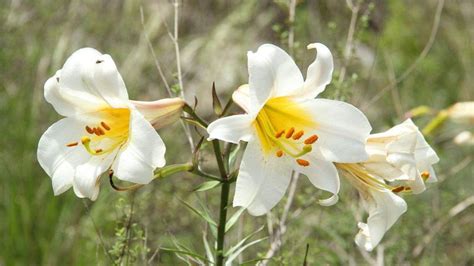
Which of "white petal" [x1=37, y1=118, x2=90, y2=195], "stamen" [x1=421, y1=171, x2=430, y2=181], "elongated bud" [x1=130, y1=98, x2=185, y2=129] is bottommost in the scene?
"stamen" [x1=421, y1=171, x2=430, y2=181]

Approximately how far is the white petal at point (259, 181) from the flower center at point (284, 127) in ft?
0.08

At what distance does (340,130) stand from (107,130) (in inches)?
17.7

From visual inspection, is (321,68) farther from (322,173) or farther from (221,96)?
(221,96)

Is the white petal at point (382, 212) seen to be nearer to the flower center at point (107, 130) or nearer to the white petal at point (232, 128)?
the white petal at point (232, 128)

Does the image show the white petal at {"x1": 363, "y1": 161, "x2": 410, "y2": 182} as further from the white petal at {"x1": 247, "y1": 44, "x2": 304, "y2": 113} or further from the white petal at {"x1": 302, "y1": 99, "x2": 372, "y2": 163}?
the white petal at {"x1": 247, "y1": 44, "x2": 304, "y2": 113}

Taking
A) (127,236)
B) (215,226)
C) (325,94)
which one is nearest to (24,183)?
(325,94)

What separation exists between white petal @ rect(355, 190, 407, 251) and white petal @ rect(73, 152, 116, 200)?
53cm

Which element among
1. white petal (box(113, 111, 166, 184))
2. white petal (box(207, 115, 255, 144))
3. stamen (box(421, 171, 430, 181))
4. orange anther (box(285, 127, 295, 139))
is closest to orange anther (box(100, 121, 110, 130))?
white petal (box(113, 111, 166, 184))

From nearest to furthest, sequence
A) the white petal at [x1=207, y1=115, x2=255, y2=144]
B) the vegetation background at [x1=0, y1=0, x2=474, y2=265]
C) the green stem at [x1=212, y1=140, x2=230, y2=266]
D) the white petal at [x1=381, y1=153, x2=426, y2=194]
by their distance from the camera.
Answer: the white petal at [x1=207, y1=115, x2=255, y2=144]
the white petal at [x1=381, y1=153, x2=426, y2=194]
the green stem at [x1=212, y1=140, x2=230, y2=266]
the vegetation background at [x1=0, y1=0, x2=474, y2=265]

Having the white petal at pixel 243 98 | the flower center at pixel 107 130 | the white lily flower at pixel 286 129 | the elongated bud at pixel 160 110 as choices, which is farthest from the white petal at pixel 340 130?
the flower center at pixel 107 130

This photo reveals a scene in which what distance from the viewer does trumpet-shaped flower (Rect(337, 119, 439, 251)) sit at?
167cm

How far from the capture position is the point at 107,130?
1.71m

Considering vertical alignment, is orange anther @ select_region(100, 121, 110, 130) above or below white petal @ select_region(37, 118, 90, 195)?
above

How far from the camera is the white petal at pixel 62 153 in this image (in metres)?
1.71
